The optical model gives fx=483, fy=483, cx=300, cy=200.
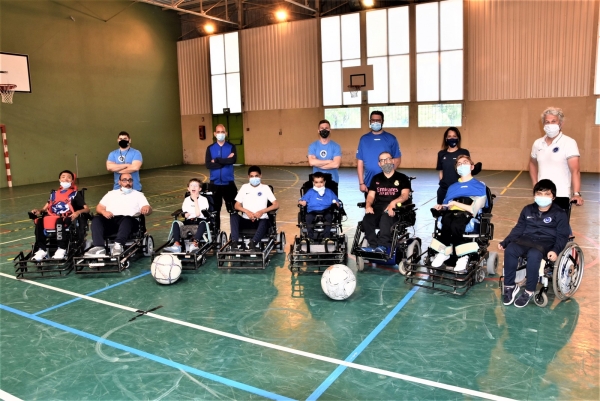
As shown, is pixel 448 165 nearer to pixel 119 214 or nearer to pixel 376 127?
pixel 376 127

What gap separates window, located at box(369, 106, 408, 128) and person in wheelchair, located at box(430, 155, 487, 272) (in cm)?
1440

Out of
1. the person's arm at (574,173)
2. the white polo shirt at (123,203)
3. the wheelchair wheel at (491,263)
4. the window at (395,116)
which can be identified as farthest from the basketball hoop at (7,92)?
the person's arm at (574,173)

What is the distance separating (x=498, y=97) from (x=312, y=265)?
1449 centimetres

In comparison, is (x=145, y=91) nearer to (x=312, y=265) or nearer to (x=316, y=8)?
(x=316, y=8)

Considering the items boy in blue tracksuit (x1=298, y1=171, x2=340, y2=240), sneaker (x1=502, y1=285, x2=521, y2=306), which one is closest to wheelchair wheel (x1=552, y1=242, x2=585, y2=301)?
sneaker (x1=502, y1=285, x2=521, y2=306)

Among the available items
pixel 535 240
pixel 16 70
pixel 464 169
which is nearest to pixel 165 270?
pixel 464 169

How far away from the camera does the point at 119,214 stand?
6.96 m

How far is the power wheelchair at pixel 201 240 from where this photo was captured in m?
6.49

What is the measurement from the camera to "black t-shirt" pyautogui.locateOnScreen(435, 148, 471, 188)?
661 centimetres

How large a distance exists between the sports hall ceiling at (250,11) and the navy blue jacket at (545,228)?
1635cm

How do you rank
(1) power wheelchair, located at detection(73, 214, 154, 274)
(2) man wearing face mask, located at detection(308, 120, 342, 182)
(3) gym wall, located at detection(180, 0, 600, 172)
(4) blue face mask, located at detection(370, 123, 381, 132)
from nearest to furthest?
(1) power wheelchair, located at detection(73, 214, 154, 274) < (4) blue face mask, located at detection(370, 123, 381, 132) < (2) man wearing face mask, located at detection(308, 120, 342, 182) < (3) gym wall, located at detection(180, 0, 600, 172)

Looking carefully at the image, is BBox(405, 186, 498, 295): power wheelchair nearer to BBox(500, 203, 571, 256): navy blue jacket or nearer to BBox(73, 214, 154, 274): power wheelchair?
BBox(500, 203, 571, 256): navy blue jacket

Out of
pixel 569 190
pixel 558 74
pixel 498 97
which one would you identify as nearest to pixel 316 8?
pixel 498 97

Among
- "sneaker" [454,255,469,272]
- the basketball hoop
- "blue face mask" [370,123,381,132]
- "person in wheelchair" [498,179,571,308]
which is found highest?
the basketball hoop
